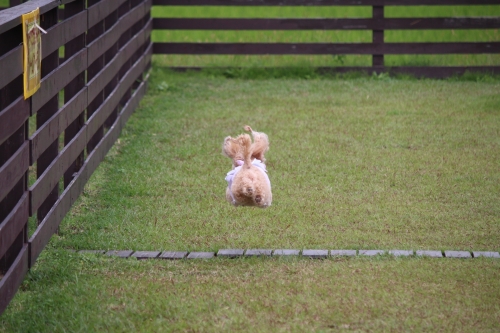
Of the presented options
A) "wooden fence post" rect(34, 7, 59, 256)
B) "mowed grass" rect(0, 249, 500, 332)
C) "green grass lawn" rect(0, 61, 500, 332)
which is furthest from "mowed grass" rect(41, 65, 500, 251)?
"mowed grass" rect(0, 249, 500, 332)

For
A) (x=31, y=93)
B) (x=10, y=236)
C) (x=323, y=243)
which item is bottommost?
(x=323, y=243)

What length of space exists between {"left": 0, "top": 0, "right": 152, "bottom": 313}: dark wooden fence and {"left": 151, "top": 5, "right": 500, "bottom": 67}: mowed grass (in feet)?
15.5

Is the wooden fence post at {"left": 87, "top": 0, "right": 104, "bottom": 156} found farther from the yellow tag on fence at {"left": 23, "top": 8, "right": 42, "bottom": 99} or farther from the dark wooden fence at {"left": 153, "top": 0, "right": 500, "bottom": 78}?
the dark wooden fence at {"left": 153, "top": 0, "right": 500, "bottom": 78}

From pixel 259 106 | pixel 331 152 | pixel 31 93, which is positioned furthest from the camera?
pixel 259 106

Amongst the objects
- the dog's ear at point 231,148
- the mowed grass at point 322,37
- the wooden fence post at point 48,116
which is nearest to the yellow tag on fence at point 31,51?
the wooden fence post at point 48,116

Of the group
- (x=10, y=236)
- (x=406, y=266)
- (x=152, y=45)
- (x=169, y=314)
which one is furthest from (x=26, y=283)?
(x=152, y=45)

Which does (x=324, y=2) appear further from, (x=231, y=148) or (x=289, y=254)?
(x=289, y=254)

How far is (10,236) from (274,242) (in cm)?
192

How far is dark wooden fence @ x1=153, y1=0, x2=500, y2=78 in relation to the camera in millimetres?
12414

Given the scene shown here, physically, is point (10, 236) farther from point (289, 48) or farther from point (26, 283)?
point (289, 48)

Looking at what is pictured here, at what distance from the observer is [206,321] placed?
3.94 metres

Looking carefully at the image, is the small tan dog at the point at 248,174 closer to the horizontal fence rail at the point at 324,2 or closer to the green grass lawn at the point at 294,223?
the green grass lawn at the point at 294,223

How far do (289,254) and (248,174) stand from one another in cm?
78

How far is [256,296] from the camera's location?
14.0 feet
